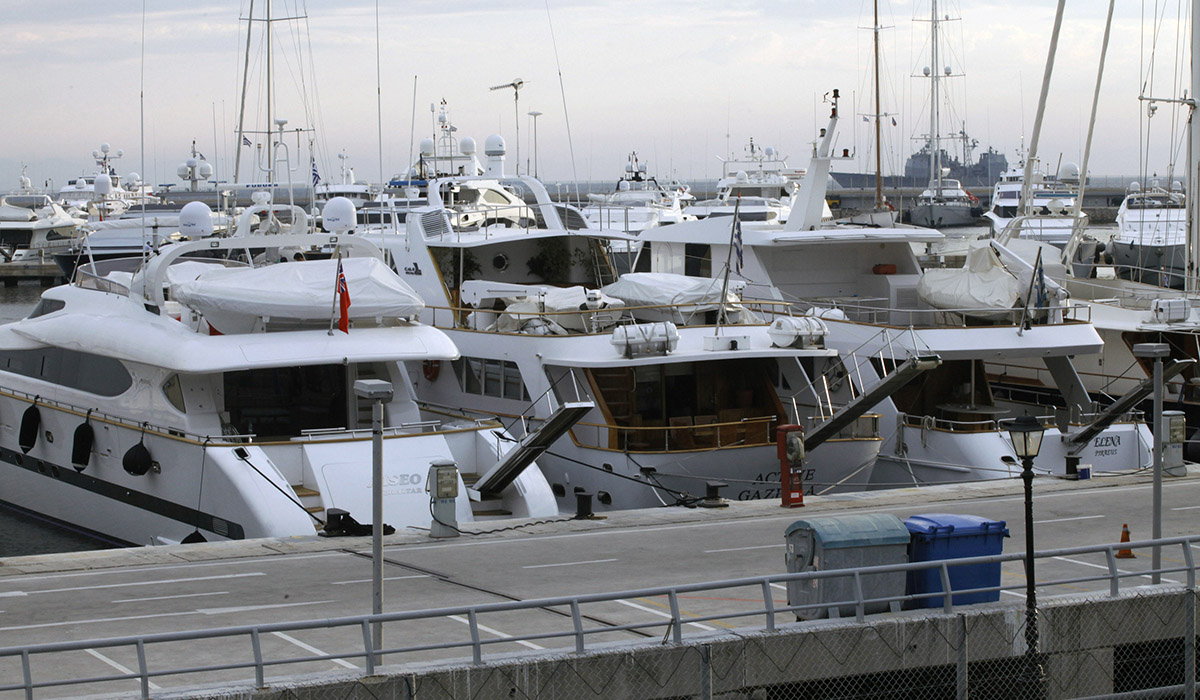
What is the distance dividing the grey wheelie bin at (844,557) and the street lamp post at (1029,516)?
3.73 feet

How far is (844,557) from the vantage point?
1219 centimetres

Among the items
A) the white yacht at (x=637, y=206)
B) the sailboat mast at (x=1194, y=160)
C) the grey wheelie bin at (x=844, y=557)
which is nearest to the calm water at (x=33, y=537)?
the grey wheelie bin at (x=844, y=557)

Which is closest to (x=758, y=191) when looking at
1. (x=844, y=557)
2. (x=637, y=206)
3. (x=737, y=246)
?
(x=637, y=206)

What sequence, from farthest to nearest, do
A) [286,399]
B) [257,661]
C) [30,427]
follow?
[30,427] < [286,399] < [257,661]

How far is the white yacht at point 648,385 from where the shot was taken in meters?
21.8

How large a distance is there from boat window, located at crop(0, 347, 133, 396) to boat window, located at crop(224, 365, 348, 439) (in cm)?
178

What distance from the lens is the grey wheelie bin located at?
12164 mm

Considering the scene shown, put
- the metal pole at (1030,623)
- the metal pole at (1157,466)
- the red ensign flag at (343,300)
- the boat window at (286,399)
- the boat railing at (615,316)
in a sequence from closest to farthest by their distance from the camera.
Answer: the metal pole at (1030,623) < the metal pole at (1157,466) < the red ensign flag at (343,300) < the boat window at (286,399) < the boat railing at (615,316)

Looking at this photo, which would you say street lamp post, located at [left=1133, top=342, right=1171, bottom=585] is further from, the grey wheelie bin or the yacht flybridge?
the yacht flybridge

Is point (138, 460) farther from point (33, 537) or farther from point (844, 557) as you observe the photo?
point (844, 557)

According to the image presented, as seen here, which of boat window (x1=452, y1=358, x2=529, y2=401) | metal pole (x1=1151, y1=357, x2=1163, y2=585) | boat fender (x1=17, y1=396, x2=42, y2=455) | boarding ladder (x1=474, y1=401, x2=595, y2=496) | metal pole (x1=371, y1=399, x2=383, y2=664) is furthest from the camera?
boat window (x1=452, y1=358, x2=529, y2=401)

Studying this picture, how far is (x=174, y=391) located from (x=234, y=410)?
105 cm

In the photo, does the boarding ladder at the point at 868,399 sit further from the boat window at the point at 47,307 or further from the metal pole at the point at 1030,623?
the boat window at the point at 47,307

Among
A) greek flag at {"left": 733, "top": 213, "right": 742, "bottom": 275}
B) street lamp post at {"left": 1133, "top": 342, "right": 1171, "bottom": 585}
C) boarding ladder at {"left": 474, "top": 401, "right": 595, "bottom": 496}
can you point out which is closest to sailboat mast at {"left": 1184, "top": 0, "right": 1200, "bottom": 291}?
greek flag at {"left": 733, "top": 213, "right": 742, "bottom": 275}
